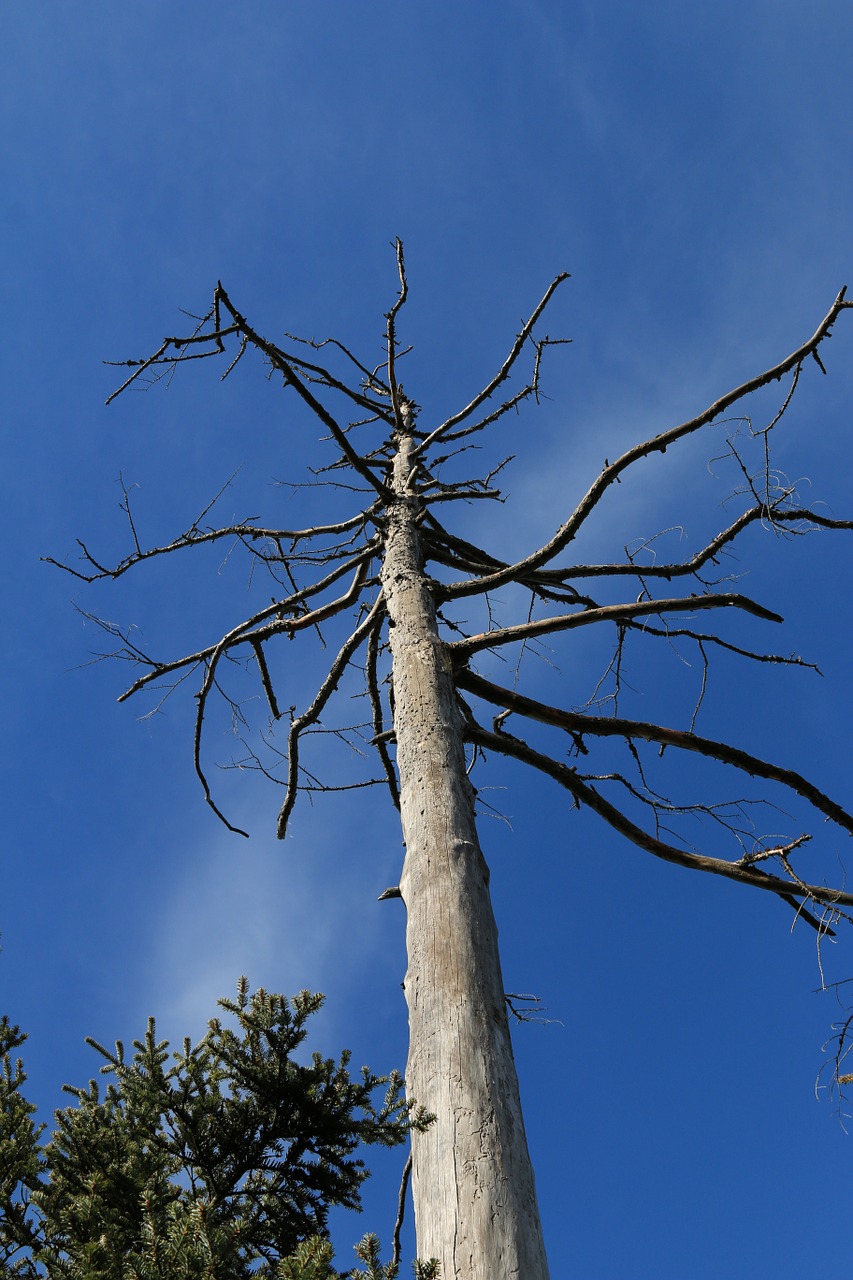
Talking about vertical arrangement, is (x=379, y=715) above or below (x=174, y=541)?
below

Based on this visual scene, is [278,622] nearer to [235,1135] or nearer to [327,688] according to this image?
[327,688]

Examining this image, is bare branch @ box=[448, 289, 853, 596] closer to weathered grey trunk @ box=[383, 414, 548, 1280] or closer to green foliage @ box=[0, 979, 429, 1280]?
weathered grey trunk @ box=[383, 414, 548, 1280]

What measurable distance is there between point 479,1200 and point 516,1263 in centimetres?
17

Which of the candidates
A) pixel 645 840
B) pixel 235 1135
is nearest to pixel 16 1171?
pixel 235 1135

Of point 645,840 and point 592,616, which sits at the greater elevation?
point 592,616

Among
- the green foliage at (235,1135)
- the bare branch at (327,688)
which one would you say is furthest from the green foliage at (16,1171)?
the bare branch at (327,688)

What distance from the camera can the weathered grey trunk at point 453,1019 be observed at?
99.2 inches

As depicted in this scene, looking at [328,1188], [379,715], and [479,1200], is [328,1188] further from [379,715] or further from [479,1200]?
[379,715]

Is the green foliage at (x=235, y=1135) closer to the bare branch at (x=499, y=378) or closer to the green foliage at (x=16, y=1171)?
the green foliage at (x=16, y=1171)

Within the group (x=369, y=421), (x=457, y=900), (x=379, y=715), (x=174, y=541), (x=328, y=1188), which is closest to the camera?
(x=457, y=900)

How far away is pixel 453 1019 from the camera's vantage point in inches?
118

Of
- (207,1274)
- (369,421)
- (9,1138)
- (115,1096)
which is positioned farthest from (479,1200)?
(369,421)

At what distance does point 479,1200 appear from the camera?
2.54 metres

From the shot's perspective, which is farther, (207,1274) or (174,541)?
(174,541)
